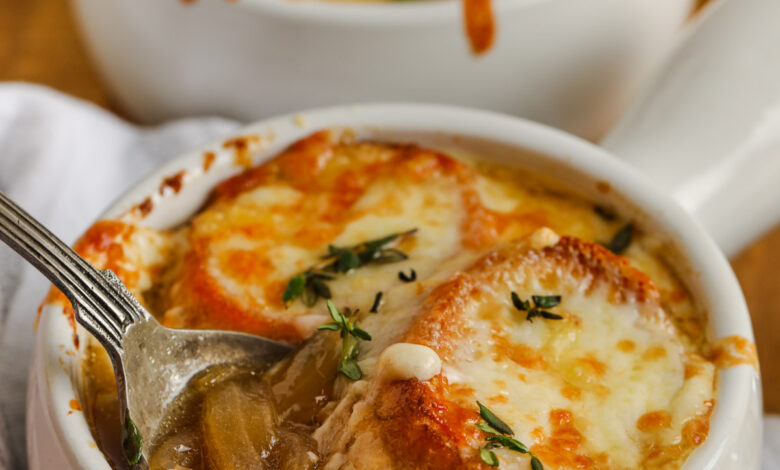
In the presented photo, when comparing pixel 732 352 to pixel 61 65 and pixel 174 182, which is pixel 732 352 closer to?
pixel 174 182

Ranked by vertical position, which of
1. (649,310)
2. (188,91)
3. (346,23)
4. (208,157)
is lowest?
(188,91)

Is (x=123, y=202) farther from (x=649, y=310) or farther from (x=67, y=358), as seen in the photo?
(x=649, y=310)

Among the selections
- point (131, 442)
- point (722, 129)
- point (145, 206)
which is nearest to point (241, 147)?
point (145, 206)

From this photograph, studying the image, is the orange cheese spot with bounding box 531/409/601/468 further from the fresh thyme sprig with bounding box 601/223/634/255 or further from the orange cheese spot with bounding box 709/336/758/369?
the fresh thyme sprig with bounding box 601/223/634/255

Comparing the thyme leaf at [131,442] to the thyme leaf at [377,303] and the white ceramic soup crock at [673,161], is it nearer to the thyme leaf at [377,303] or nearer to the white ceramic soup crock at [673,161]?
the white ceramic soup crock at [673,161]

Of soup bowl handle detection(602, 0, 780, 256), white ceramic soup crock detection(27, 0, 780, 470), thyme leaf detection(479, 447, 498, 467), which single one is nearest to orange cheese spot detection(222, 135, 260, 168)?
white ceramic soup crock detection(27, 0, 780, 470)

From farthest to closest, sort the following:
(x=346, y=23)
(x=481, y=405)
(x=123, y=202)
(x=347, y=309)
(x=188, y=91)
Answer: (x=188, y=91)
(x=346, y=23)
(x=123, y=202)
(x=347, y=309)
(x=481, y=405)

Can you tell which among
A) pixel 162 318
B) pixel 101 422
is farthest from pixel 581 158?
pixel 101 422
